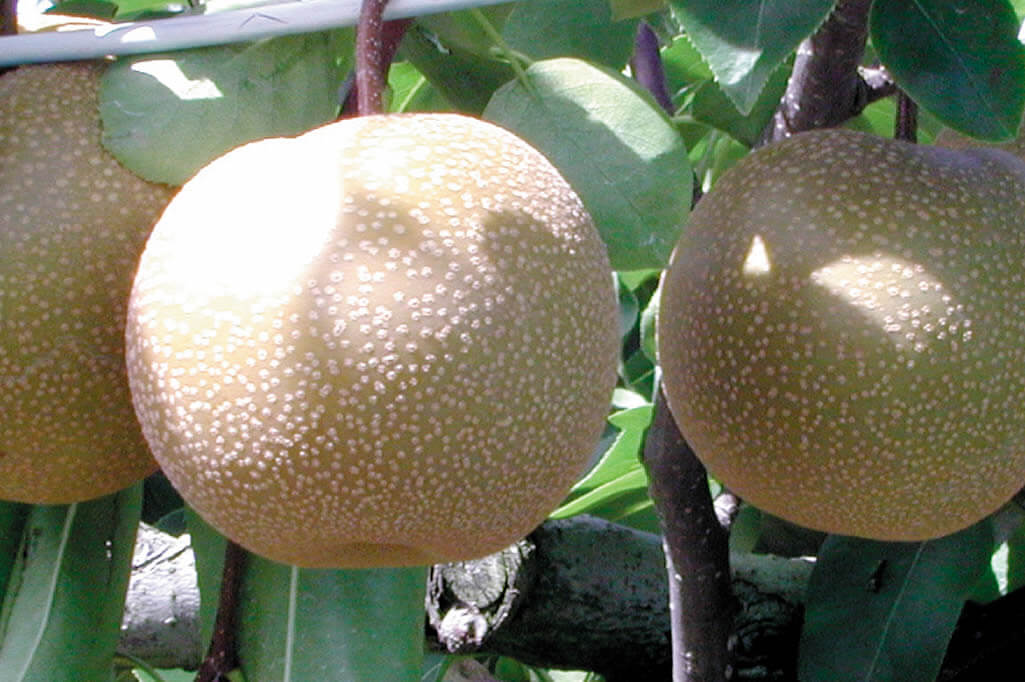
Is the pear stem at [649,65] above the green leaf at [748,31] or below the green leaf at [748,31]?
below

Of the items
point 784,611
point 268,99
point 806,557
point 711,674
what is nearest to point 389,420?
point 268,99

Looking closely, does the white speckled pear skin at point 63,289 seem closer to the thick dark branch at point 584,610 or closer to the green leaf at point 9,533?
the green leaf at point 9,533

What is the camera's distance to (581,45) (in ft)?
3.05

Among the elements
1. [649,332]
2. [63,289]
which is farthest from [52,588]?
[649,332]

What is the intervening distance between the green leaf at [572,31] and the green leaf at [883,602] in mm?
443

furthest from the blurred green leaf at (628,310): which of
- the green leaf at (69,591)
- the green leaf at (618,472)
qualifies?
the green leaf at (69,591)

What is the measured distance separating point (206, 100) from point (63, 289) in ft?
0.43

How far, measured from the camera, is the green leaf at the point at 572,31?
3.03ft

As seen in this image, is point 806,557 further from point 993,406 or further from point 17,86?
point 17,86

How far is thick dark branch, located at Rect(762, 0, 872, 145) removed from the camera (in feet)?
2.70

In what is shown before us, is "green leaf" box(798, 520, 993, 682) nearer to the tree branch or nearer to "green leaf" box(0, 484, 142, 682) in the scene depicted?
the tree branch

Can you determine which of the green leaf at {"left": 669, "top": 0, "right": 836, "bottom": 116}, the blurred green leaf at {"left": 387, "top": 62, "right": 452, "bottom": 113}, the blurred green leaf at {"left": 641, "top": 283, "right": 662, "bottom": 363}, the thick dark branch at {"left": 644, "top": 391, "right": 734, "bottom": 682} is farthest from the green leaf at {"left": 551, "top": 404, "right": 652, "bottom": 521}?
the green leaf at {"left": 669, "top": 0, "right": 836, "bottom": 116}

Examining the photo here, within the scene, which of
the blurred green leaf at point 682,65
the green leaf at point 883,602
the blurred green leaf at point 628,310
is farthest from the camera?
the blurred green leaf at point 628,310

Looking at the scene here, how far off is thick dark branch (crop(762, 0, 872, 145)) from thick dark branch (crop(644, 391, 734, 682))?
235 mm
